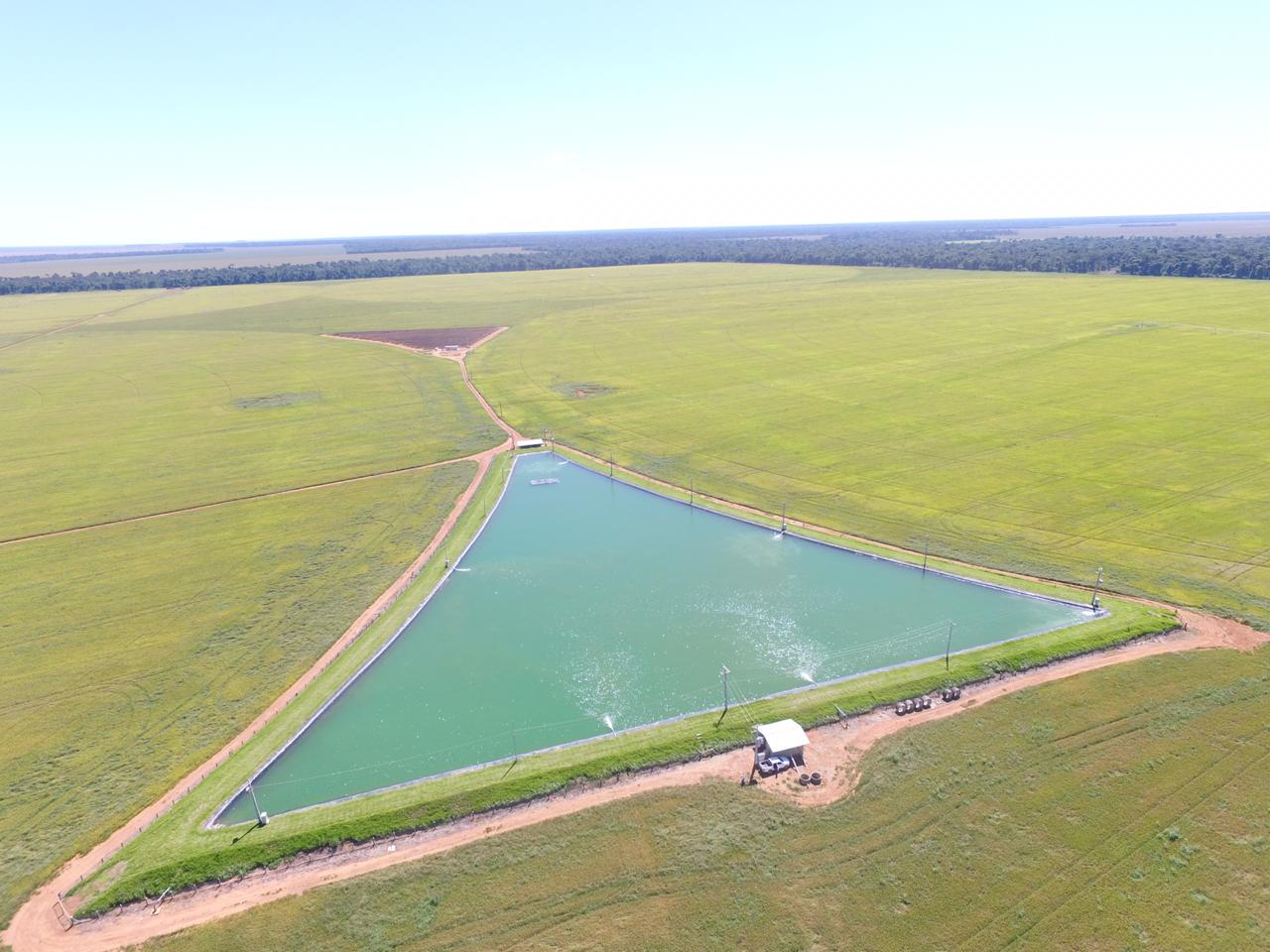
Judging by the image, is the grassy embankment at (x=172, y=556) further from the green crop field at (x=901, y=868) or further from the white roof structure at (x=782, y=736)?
the white roof structure at (x=782, y=736)

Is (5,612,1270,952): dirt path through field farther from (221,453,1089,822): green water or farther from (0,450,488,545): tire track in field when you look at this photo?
(0,450,488,545): tire track in field

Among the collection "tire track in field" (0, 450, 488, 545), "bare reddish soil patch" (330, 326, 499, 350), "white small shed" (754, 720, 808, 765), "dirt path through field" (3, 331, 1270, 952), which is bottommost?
"dirt path through field" (3, 331, 1270, 952)

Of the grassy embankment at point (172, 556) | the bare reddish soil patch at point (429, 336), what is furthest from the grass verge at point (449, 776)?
the bare reddish soil patch at point (429, 336)

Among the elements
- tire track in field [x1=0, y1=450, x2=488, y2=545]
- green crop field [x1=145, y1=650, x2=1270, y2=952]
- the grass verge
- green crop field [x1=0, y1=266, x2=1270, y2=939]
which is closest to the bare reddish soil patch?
green crop field [x1=0, y1=266, x2=1270, y2=939]

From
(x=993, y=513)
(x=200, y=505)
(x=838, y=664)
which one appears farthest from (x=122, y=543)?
(x=993, y=513)

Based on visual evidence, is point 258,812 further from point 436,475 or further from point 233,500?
point 233,500

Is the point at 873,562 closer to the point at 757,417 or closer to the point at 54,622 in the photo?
the point at 757,417
